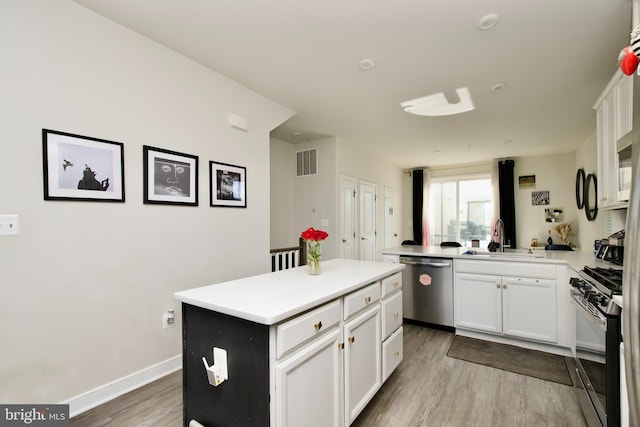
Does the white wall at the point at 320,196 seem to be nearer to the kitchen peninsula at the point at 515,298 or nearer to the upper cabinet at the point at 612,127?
the kitchen peninsula at the point at 515,298

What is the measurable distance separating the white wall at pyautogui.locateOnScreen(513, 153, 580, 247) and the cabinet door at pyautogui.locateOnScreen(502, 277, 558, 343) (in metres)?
4.07

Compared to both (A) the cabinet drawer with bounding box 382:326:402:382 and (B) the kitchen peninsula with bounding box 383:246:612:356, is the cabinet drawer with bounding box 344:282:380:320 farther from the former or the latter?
(B) the kitchen peninsula with bounding box 383:246:612:356

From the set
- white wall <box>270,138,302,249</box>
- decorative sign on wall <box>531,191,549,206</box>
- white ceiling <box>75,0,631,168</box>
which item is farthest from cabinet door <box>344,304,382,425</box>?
decorative sign on wall <box>531,191,549,206</box>

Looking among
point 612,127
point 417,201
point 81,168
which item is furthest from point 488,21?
point 417,201

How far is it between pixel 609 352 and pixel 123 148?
3.18 meters

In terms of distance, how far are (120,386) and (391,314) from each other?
6.74 feet

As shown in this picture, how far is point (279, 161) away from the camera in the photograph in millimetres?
4930

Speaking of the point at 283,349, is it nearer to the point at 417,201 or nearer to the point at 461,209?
the point at 417,201

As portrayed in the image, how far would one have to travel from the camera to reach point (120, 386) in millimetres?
2096

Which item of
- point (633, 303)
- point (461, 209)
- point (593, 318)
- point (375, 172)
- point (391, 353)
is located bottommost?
point (391, 353)

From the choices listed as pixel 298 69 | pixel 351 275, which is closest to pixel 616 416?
pixel 351 275

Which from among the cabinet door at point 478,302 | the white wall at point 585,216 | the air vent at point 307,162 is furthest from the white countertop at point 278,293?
the white wall at point 585,216

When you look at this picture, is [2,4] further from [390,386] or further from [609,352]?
[609,352]

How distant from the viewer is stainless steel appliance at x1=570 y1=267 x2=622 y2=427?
1.38 meters
